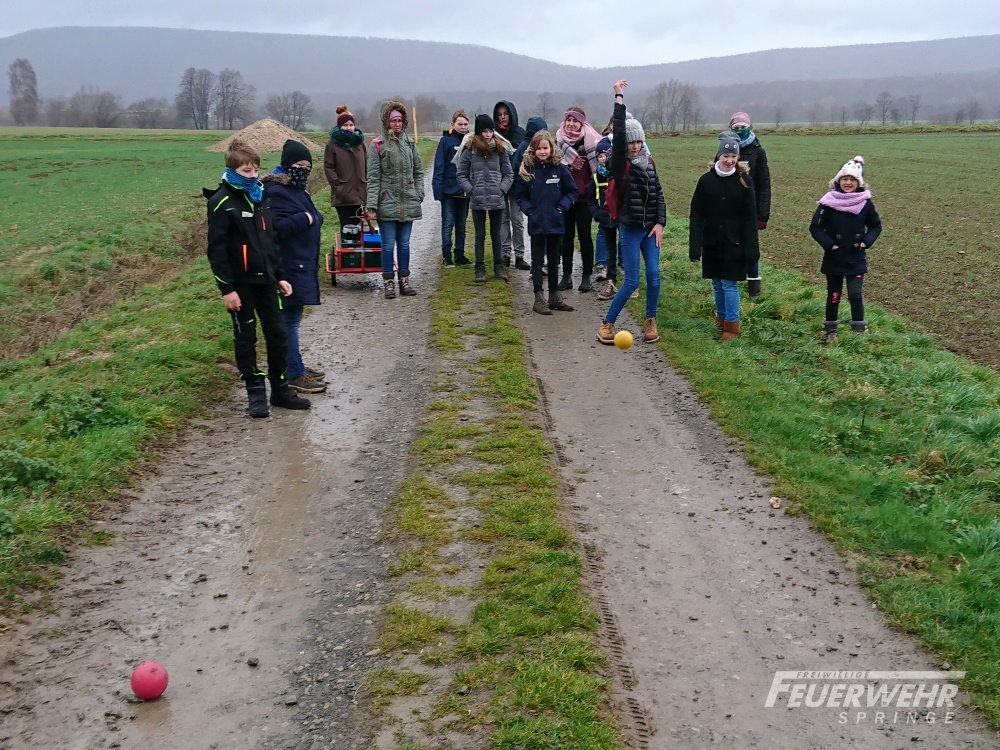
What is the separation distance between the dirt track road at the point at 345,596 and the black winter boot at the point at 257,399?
0.59 ft

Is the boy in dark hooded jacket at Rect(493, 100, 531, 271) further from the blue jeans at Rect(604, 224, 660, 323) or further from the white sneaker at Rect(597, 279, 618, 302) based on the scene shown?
the blue jeans at Rect(604, 224, 660, 323)

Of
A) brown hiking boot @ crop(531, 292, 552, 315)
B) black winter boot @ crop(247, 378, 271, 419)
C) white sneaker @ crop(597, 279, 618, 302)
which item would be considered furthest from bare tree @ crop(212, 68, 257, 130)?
black winter boot @ crop(247, 378, 271, 419)

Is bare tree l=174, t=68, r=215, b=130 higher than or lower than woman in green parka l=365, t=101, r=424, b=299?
higher

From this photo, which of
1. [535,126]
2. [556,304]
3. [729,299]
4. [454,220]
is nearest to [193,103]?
[454,220]

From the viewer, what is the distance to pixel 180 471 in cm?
645

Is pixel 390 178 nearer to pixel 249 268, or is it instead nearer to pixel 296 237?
pixel 296 237

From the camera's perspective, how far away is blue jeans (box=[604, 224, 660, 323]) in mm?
9258

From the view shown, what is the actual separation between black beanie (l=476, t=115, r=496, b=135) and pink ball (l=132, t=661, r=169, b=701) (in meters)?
8.55

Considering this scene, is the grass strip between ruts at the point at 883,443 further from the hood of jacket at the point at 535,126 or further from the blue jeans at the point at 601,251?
the hood of jacket at the point at 535,126

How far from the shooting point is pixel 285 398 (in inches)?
304

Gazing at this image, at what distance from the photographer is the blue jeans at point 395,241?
37.5ft

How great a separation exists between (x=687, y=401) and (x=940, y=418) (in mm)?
2065

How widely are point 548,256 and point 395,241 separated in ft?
8.03

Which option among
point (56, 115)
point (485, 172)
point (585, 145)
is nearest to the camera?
point (585, 145)
